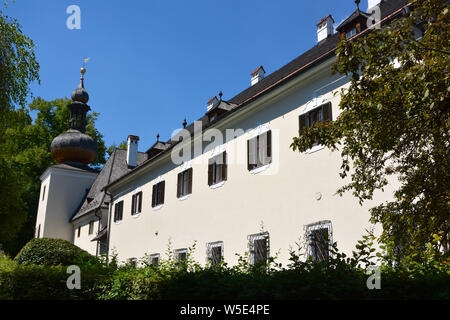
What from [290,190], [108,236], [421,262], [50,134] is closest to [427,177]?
[421,262]

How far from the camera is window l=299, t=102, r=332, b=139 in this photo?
10703 mm

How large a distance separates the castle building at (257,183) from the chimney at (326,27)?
4 centimetres

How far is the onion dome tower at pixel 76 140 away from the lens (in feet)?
117

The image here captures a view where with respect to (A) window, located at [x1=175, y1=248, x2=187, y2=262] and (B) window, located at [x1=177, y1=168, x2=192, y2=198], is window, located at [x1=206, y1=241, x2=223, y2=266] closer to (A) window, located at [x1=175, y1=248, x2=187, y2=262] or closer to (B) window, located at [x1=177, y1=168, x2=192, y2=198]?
(A) window, located at [x1=175, y1=248, x2=187, y2=262]

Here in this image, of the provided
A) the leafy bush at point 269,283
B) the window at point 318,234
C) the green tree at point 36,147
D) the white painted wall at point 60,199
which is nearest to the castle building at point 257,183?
the window at point 318,234

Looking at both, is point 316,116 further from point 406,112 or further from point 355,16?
point 406,112

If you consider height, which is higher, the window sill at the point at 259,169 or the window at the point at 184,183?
the window at the point at 184,183

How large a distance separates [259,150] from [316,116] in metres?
2.38

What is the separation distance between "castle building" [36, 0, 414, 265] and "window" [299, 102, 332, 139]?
0.08ft

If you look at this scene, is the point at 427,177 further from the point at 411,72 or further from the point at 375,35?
the point at 375,35

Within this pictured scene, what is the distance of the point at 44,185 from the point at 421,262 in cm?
3528

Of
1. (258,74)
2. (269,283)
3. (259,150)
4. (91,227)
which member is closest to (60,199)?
(91,227)

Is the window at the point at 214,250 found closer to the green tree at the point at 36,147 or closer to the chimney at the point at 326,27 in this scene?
the chimney at the point at 326,27

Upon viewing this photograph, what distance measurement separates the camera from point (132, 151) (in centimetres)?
3011
